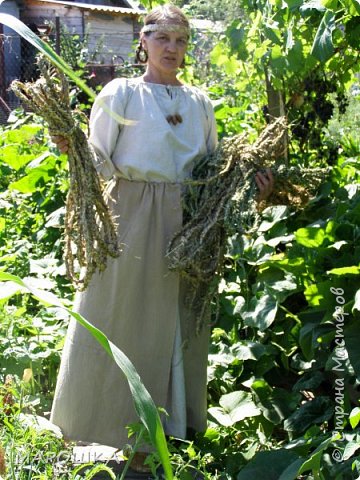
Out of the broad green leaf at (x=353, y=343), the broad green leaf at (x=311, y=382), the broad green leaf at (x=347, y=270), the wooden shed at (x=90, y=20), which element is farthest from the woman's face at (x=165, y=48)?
the wooden shed at (x=90, y=20)

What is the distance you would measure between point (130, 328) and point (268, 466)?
0.81 m

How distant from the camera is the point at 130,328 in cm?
294

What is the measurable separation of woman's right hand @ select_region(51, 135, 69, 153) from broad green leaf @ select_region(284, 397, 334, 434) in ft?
3.89

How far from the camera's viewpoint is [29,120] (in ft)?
21.1

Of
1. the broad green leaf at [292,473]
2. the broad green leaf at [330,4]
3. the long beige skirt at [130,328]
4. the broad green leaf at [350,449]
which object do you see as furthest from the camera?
the long beige skirt at [130,328]

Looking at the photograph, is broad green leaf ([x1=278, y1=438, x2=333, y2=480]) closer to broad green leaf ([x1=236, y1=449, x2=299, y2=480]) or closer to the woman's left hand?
broad green leaf ([x1=236, y1=449, x2=299, y2=480])

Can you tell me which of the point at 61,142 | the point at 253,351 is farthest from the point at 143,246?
the point at 253,351

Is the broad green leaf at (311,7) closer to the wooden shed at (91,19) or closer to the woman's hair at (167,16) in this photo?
the woman's hair at (167,16)

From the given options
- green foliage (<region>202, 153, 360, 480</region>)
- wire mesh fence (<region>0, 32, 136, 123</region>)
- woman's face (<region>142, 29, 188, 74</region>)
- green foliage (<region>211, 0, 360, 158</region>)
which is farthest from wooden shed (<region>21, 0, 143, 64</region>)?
woman's face (<region>142, 29, 188, 74</region>)

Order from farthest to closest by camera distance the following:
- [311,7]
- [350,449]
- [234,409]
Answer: [234,409]
[311,7]
[350,449]

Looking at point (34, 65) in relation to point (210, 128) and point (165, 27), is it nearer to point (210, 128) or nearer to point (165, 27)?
point (210, 128)

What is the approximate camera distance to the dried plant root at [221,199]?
2729 mm

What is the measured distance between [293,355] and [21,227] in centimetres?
188

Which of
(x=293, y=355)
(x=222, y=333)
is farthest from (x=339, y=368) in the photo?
(x=222, y=333)
